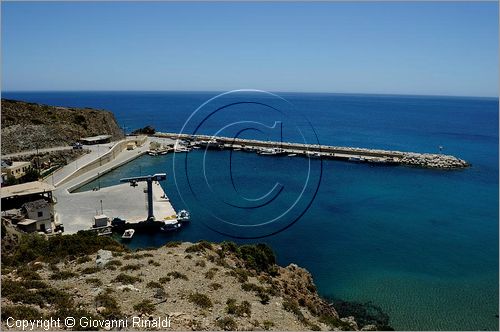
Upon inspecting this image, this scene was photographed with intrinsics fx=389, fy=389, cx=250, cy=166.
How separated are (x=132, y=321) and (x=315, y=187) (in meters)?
40.8

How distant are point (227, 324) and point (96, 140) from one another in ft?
191

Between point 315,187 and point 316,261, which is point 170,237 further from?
point 315,187

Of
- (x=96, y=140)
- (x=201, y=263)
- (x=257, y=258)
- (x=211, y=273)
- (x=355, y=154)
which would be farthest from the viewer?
(x=355, y=154)

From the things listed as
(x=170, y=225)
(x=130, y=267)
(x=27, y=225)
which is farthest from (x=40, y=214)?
(x=130, y=267)

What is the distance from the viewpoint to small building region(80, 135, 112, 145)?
63.1 meters

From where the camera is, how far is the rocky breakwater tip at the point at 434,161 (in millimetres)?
63550

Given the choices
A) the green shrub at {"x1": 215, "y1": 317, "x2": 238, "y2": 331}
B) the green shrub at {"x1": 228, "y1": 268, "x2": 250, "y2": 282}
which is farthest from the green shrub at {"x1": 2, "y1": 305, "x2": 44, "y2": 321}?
the green shrub at {"x1": 228, "y1": 268, "x2": 250, "y2": 282}

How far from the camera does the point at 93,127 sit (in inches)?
2729

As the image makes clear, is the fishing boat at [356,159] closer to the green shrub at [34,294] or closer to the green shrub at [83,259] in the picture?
the green shrub at [83,259]

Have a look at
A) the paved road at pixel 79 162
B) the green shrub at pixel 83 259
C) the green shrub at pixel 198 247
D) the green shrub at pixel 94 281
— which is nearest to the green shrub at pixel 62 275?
the green shrub at pixel 94 281

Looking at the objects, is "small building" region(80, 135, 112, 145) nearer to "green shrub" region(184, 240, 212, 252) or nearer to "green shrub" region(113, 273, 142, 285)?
"green shrub" region(184, 240, 212, 252)

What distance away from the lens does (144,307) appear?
1247 cm

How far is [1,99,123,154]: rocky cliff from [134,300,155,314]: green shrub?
47899 millimetres

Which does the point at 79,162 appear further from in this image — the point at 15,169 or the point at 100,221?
the point at 100,221
